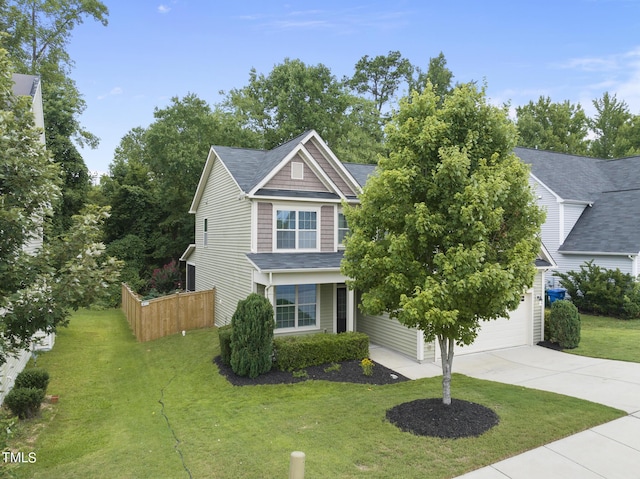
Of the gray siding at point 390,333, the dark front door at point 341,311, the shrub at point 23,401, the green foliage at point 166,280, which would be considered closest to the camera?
the shrub at point 23,401

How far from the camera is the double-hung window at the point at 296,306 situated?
15.1m

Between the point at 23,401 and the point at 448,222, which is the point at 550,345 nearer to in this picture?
the point at 448,222

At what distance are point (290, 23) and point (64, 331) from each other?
17006 mm

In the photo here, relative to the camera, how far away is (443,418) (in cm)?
762

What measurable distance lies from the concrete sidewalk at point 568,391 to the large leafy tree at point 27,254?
5.93 metres

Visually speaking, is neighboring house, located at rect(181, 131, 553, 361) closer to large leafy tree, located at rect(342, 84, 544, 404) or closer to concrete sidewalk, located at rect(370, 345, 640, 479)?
concrete sidewalk, located at rect(370, 345, 640, 479)

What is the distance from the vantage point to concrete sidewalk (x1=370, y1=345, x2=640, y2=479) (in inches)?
235

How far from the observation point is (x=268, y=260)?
1395 cm

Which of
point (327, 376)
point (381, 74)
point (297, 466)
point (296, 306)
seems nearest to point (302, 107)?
point (381, 74)

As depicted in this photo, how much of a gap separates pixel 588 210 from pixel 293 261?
62.7ft

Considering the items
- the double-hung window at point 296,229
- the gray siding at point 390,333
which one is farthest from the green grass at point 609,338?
the double-hung window at point 296,229

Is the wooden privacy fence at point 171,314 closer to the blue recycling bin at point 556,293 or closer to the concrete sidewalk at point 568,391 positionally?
the concrete sidewalk at point 568,391

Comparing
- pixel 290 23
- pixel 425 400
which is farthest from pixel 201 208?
pixel 425 400

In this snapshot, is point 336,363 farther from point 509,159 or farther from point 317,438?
point 509,159
